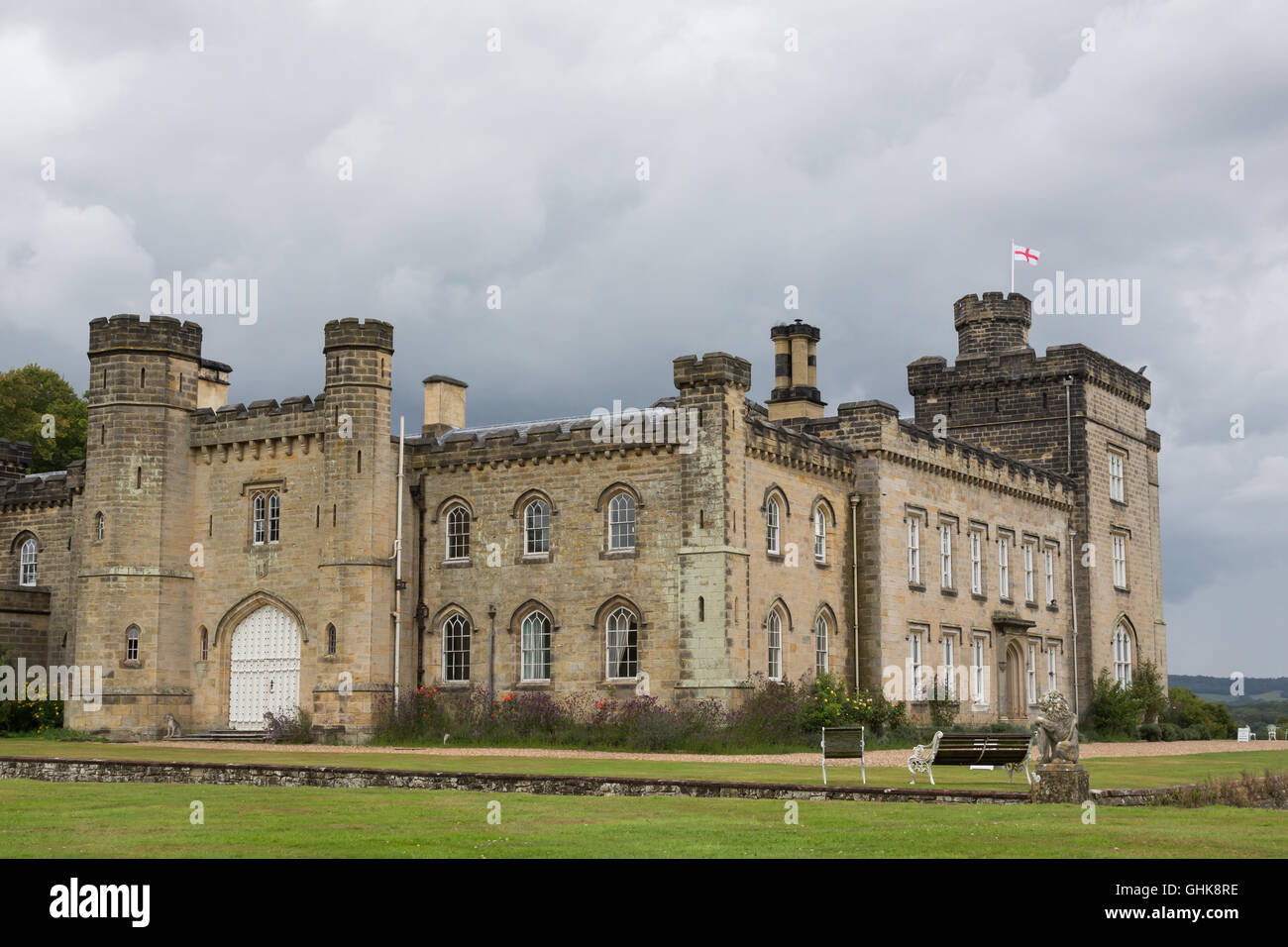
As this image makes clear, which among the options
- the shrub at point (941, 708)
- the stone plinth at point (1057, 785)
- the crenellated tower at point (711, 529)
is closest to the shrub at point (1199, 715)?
the shrub at point (941, 708)

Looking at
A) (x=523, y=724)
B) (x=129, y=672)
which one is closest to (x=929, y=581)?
(x=523, y=724)

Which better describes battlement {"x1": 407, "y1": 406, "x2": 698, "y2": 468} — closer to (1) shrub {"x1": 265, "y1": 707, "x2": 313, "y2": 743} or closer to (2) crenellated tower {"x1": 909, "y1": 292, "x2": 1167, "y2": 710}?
(1) shrub {"x1": 265, "y1": 707, "x2": 313, "y2": 743}

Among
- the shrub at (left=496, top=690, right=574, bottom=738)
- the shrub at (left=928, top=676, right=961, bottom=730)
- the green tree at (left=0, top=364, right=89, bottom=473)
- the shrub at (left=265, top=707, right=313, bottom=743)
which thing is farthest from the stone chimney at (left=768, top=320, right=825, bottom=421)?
the green tree at (left=0, top=364, right=89, bottom=473)

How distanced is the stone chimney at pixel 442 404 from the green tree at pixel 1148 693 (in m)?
21.9

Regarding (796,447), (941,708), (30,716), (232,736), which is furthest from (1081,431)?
(30,716)

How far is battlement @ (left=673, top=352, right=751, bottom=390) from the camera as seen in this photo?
32.1m

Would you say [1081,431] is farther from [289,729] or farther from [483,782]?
[483,782]

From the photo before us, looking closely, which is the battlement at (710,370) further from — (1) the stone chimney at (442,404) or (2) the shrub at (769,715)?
(1) the stone chimney at (442,404)

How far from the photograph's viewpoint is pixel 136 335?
35.4 metres

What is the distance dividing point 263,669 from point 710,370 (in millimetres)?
12611

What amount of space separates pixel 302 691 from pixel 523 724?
5651 mm
